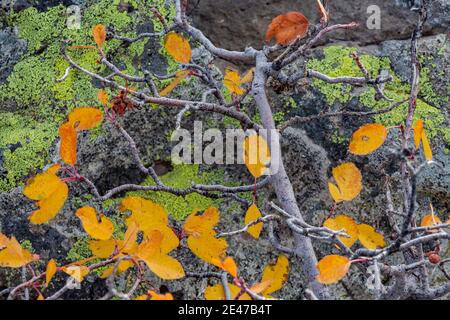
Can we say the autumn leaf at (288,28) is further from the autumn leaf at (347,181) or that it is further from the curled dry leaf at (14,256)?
the curled dry leaf at (14,256)

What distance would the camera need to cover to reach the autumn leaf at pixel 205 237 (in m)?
1.25

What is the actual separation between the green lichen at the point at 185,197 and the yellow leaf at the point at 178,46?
12.3 inches

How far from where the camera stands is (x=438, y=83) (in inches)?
65.8

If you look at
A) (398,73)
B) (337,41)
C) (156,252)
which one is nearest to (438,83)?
(398,73)

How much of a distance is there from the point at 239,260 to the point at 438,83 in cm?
72

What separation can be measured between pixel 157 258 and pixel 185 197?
0.45 m

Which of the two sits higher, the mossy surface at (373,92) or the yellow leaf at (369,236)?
the mossy surface at (373,92)

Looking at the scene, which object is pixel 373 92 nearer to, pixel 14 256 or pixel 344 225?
pixel 344 225

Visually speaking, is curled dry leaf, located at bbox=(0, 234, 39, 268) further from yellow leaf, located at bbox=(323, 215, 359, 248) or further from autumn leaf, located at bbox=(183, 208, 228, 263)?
yellow leaf, located at bbox=(323, 215, 359, 248)

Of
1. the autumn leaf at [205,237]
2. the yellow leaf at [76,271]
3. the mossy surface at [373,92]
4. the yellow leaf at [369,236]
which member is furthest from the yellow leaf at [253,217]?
the mossy surface at [373,92]

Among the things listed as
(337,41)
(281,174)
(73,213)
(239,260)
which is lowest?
(239,260)

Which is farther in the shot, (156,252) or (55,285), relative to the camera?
(55,285)
